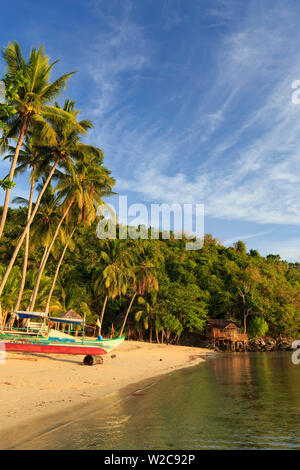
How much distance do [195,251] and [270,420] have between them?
52084 millimetres

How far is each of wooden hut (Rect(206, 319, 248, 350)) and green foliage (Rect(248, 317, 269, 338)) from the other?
1.83m

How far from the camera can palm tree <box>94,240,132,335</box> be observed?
111 feet

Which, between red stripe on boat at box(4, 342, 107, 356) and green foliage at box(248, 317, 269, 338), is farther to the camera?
green foliage at box(248, 317, 269, 338)

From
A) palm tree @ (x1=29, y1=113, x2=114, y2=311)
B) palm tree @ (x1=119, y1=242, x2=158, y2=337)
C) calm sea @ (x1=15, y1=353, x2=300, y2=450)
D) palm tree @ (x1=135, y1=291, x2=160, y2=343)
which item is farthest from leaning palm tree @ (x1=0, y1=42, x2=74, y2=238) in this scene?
palm tree @ (x1=135, y1=291, x2=160, y2=343)

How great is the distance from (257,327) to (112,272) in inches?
977

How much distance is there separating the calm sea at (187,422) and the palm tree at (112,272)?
21433 millimetres

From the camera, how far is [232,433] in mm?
7070

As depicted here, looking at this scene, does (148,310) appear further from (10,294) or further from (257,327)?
(10,294)

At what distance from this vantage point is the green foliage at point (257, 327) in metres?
46.7

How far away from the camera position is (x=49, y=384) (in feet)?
38.6

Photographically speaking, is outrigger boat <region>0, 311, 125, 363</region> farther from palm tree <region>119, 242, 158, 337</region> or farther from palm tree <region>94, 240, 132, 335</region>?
palm tree <region>119, 242, 158, 337</region>

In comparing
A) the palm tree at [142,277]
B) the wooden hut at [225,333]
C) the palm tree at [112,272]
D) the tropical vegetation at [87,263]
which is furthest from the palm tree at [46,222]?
the wooden hut at [225,333]

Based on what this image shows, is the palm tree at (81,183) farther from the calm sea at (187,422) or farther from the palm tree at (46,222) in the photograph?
the calm sea at (187,422)
